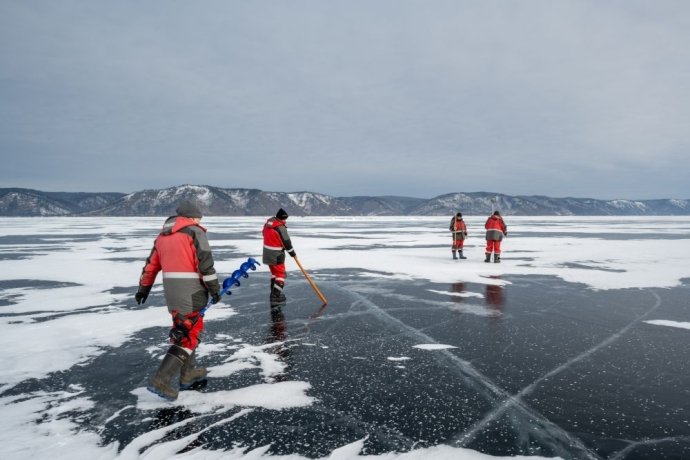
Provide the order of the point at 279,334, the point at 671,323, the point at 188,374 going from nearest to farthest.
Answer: the point at 188,374, the point at 279,334, the point at 671,323

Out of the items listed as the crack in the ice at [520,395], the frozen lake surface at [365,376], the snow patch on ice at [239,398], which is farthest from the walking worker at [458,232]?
the snow patch on ice at [239,398]

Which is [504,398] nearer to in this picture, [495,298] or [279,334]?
[279,334]

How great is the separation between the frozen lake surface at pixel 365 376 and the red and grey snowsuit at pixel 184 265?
962 mm

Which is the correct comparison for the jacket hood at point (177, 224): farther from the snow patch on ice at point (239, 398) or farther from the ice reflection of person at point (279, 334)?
the ice reflection of person at point (279, 334)

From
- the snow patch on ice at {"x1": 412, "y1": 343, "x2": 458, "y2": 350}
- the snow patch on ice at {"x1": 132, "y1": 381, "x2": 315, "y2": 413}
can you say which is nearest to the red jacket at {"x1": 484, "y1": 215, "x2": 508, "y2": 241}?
the snow patch on ice at {"x1": 412, "y1": 343, "x2": 458, "y2": 350}

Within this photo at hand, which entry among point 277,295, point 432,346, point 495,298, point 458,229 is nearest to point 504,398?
point 432,346

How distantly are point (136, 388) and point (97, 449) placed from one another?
3.95 feet

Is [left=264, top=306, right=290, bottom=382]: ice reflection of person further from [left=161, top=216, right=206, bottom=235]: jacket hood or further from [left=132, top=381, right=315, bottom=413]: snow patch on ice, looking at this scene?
[left=161, top=216, right=206, bottom=235]: jacket hood

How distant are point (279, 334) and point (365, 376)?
2101 millimetres

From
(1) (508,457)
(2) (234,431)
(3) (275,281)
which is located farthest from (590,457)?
(3) (275,281)

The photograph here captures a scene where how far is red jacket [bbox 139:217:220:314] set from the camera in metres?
4.11

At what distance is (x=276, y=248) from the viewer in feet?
28.1

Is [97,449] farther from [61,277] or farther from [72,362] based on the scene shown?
[61,277]

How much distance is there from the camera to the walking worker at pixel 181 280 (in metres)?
4.10
